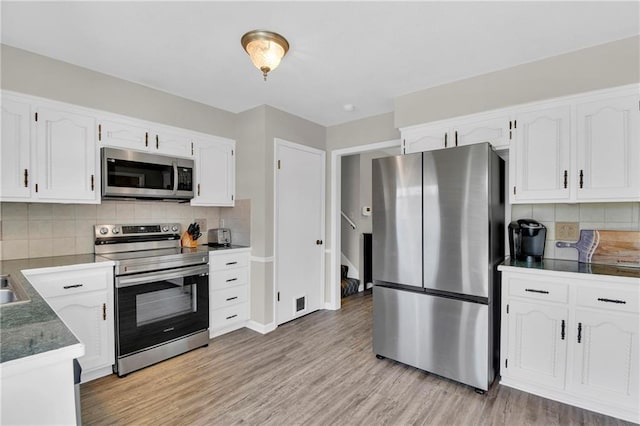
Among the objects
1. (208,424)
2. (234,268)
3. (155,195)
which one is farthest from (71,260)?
(208,424)

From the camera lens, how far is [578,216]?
8.18 feet

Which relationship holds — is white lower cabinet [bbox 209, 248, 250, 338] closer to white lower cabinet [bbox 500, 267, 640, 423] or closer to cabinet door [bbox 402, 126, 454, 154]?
cabinet door [bbox 402, 126, 454, 154]

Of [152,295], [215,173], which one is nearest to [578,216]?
[215,173]

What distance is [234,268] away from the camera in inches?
131

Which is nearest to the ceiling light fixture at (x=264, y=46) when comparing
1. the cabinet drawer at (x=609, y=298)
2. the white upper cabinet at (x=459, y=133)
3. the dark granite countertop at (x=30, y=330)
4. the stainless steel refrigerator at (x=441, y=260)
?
the stainless steel refrigerator at (x=441, y=260)

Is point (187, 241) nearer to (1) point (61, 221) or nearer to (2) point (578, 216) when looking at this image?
(1) point (61, 221)

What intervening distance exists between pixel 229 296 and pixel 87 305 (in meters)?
1.27

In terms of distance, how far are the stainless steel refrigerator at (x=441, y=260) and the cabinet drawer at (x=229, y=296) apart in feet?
4.99

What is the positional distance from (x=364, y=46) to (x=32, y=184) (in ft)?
8.75

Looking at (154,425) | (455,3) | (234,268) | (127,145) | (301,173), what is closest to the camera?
(455,3)

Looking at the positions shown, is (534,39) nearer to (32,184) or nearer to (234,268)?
(234,268)

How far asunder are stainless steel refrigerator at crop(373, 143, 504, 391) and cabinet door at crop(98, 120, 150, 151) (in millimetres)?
2186

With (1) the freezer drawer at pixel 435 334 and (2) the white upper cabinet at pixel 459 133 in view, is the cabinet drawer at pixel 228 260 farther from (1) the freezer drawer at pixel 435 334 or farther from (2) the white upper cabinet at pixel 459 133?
(2) the white upper cabinet at pixel 459 133

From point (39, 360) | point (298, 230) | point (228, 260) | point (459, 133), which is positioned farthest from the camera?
point (298, 230)
